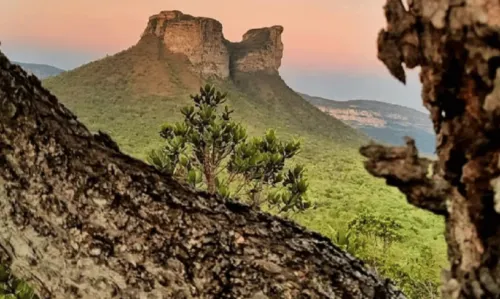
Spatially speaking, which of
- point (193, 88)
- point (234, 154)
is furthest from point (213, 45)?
point (234, 154)

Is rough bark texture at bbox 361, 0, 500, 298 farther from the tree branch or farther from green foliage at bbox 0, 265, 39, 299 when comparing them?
green foliage at bbox 0, 265, 39, 299

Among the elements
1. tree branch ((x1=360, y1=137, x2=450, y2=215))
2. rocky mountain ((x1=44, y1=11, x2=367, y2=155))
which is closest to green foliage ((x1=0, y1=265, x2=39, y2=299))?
tree branch ((x1=360, y1=137, x2=450, y2=215))

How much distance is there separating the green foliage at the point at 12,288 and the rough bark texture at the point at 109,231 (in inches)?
12.1

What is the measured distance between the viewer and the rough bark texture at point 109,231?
5.78 ft

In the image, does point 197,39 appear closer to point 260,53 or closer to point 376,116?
point 260,53

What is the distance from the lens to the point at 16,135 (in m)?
1.76

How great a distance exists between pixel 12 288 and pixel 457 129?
1.70m

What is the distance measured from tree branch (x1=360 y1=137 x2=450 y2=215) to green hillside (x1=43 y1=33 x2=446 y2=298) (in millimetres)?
42953

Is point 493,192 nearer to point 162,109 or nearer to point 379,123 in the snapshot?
point 162,109

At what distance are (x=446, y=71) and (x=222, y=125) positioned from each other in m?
4.69

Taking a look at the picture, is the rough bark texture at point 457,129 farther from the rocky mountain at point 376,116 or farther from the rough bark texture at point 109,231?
the rocky mountain at point 376,116

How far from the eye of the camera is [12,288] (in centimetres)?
213

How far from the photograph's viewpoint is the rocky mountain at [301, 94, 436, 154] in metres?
155

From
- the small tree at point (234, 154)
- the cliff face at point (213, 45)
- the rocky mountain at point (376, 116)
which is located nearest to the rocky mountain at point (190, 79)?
the cliff face at point (213, 45)
